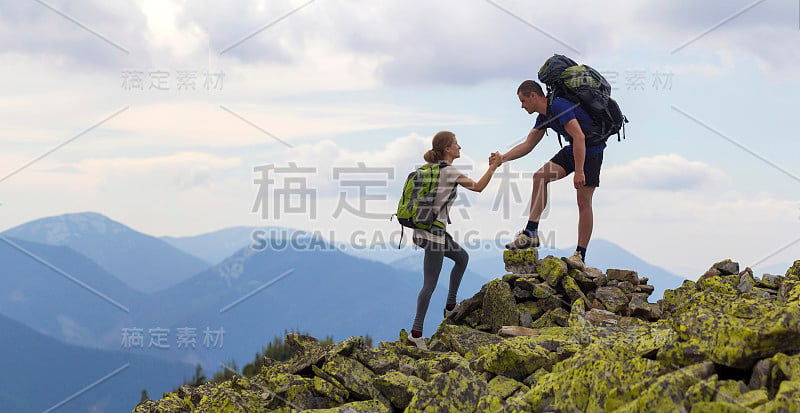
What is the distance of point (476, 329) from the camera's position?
13.7 meters

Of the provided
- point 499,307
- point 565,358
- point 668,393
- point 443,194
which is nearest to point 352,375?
point 565,358

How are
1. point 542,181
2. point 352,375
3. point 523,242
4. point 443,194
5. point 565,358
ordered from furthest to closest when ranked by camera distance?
point 523,242 < point 542,181 < point 443,194 < point 352,375 < point 565,358

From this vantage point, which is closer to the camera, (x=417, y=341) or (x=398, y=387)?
(x=398, y=387)

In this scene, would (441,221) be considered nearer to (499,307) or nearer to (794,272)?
(499,307)

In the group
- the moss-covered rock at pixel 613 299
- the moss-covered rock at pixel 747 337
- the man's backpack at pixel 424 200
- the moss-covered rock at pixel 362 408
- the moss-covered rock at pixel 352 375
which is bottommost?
the moss-covered rock at pixel 362 408

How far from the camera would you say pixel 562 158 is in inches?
562

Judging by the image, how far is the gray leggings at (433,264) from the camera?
12039 millimetres

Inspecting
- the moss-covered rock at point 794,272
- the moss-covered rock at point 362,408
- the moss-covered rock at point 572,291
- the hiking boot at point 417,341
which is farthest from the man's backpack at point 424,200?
the moss-covered rock at point 794,272

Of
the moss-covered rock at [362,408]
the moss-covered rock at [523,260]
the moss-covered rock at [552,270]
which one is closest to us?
the moss-covered rock at [362,408]

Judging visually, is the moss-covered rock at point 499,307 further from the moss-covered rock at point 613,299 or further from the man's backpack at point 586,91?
the man's backpack at point 586,91

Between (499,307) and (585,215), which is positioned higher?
(585,215)

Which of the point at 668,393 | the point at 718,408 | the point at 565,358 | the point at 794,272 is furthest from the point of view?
the point at 794,272

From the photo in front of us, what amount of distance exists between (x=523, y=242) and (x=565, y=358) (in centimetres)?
528

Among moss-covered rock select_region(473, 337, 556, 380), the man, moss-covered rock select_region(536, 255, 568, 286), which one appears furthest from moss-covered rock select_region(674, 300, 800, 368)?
moss-covered rock select_region(536, 255, 568, 286)
